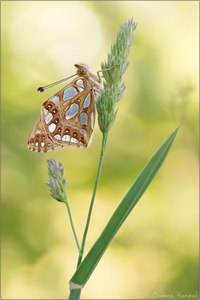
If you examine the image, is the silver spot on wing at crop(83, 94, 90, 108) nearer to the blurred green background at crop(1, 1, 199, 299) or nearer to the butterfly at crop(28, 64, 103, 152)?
the butterfly at crop(28, 64, 103, 152)

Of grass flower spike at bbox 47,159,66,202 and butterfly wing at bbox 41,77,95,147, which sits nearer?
grass flower spike at bbox 47,159,66,202

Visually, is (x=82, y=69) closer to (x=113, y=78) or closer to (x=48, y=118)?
(x=48, y=118)

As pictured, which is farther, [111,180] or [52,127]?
[111,180]

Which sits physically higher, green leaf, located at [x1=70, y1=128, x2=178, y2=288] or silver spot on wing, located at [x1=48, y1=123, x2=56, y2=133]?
silver spot on wing, located at [x1=48, y1=123, x2=56, y2=133]

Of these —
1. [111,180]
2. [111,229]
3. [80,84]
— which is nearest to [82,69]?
[80,84]

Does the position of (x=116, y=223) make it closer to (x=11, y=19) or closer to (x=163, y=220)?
(x=163, y=220)

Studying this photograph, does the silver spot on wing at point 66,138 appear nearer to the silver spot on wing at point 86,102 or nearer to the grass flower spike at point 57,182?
the silver spot on wing at point 86,102

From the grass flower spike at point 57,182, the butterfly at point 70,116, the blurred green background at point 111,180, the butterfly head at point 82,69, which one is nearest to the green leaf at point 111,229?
the grass flower spike at point 57,182

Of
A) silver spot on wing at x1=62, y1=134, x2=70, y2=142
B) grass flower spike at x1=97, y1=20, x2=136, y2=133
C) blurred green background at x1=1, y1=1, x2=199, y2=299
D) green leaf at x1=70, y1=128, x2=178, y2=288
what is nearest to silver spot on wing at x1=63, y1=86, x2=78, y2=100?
silver spot on wing at x1=62, y1=134, x2=70, y2=142
